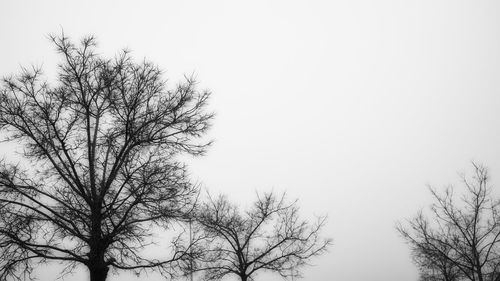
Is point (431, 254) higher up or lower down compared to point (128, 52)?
lower down

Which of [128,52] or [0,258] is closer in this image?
[0,258]

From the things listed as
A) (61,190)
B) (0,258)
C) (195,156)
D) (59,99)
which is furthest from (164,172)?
(0,258)

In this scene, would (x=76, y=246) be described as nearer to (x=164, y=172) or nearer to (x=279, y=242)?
(x=164, y=172)

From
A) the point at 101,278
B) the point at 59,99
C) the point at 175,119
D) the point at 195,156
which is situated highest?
the point at 59,99

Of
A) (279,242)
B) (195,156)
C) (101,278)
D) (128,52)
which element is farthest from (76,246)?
(279,242)

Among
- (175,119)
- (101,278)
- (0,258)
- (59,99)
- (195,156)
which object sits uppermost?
(59,99)

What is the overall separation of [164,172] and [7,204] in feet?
11.8

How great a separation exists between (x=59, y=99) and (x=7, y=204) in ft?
9.06

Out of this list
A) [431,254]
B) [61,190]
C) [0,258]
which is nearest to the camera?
[0,258]

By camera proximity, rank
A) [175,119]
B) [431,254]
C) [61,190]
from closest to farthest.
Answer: [61,190] < [175,119] < [431,254]

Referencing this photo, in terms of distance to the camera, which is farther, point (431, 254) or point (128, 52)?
point (431, 254)

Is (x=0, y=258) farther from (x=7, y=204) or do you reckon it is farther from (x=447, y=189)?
(x=447, y=189)

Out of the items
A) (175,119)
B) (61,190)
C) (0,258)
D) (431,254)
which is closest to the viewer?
(0,258)

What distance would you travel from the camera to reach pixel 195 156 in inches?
353
